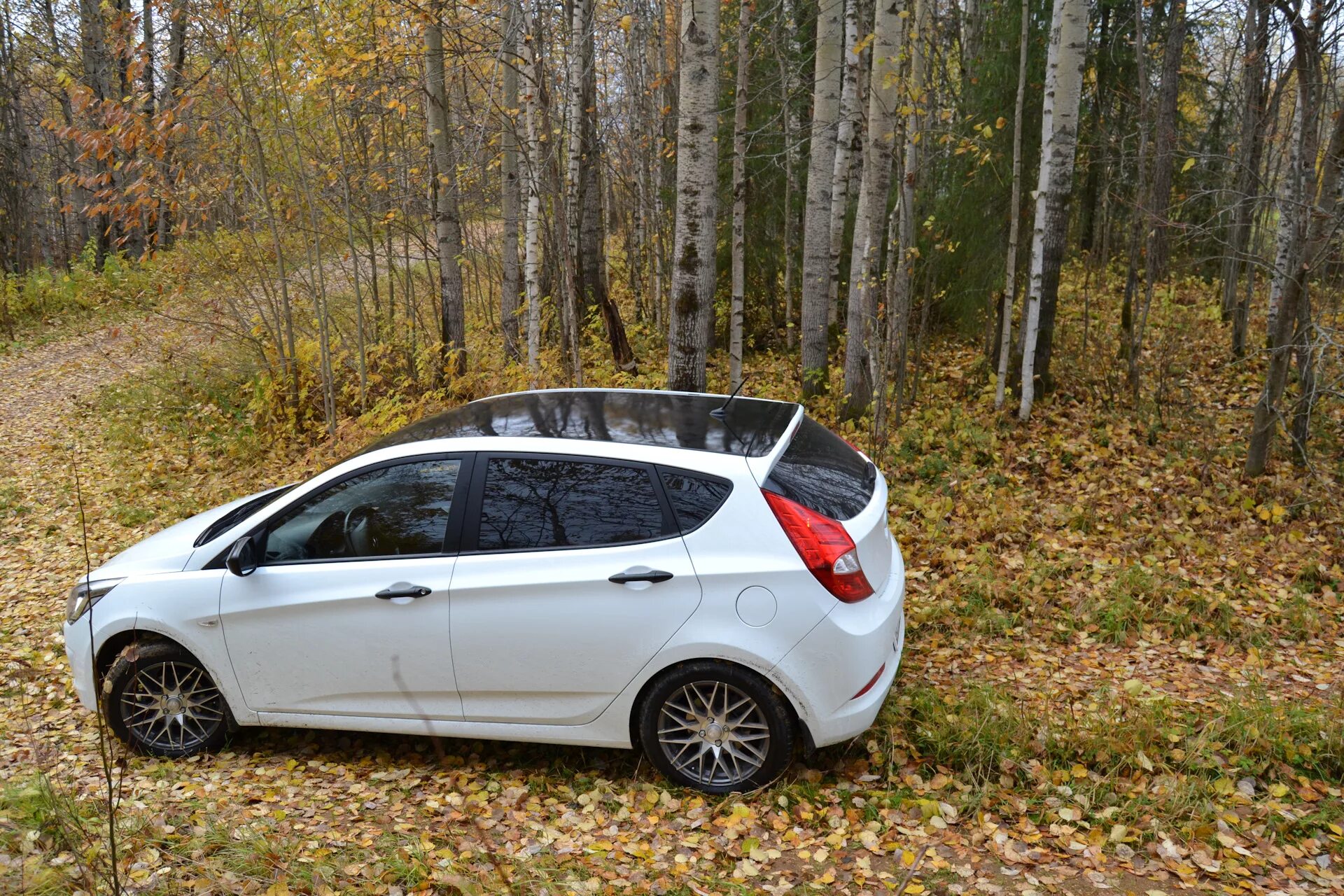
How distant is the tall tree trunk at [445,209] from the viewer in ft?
36.1

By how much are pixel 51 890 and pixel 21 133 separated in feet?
87.2

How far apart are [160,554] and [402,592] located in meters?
1.59

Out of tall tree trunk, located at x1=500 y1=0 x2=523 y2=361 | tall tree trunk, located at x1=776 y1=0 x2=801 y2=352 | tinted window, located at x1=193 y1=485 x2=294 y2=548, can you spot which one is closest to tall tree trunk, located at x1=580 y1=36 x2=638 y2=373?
tall tree trunk, located at x1=500 y1=0 x2=523 y2=361

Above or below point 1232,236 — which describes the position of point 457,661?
below

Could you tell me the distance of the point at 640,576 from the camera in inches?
158

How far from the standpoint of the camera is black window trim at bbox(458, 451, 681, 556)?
4.12m

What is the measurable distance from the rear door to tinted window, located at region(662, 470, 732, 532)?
53mm

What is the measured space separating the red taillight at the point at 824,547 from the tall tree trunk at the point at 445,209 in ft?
25.9

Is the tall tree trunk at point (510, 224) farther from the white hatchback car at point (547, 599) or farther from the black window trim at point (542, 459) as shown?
the black window trim at point (542, 459)

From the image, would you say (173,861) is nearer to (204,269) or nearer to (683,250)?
(683,250)

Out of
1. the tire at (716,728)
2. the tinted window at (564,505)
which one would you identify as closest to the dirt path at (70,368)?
the tinted window at (564,505)

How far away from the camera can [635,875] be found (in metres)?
3.61

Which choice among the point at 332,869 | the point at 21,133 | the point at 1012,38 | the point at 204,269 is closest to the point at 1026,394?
the point at 1012,38

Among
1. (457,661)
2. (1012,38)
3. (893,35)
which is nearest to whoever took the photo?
(457,661)
